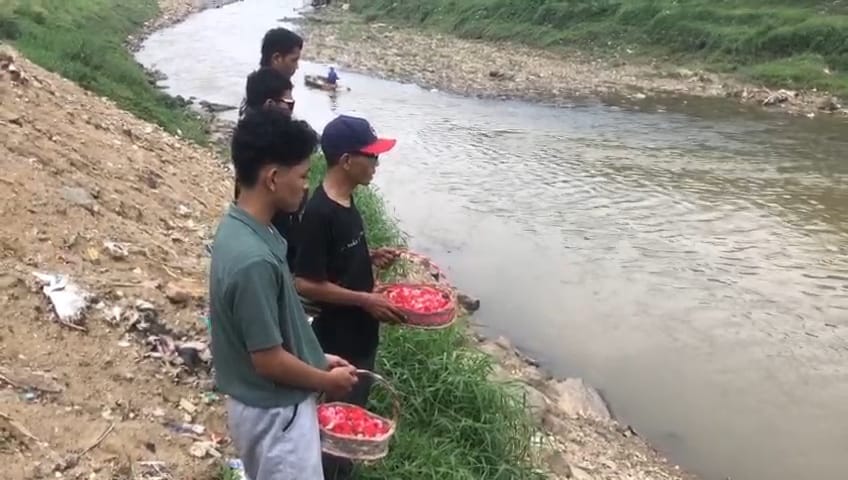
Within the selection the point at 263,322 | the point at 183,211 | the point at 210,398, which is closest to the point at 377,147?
the point at 263,322

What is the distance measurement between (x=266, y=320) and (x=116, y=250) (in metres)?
3.67

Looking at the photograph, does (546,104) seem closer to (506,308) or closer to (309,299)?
(506,308)

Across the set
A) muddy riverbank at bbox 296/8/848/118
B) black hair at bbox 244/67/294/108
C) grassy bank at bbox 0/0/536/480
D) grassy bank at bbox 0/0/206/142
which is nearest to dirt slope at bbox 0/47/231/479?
grassy bank at bbox 0/0/536/480

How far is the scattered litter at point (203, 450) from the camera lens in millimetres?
4059

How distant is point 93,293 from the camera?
508cm

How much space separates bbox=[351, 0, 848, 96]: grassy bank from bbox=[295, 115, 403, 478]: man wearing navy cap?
19.5 meters

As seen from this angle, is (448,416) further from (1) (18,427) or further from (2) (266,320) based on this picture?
(2) (266,320)

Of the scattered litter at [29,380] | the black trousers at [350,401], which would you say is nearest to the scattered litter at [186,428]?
the scattered litter at [29,380]

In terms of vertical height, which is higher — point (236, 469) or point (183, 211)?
point (236, 469)

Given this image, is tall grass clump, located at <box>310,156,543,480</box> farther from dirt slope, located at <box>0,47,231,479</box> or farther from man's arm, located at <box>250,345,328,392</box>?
man's arm, located at <box>250,345,328,392</box>

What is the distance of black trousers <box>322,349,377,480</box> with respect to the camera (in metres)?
3.63

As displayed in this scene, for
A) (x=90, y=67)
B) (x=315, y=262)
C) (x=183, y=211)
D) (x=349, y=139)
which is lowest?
(x=90, y=67)

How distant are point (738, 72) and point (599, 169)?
32.7ft

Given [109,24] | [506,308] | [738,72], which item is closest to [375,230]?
[506,308]
